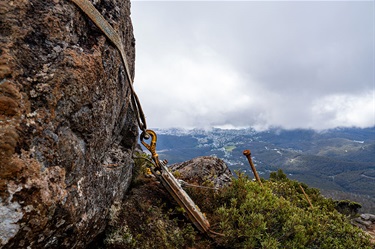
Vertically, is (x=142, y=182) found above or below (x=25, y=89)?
below

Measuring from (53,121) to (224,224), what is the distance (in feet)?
17.6

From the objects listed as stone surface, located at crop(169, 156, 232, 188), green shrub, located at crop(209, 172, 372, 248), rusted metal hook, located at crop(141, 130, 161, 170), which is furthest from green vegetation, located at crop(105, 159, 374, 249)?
stone surface, located at crop(169, 156, 232, 188)

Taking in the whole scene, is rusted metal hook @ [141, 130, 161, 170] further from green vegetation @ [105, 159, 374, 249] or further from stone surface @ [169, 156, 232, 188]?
stone surface @ [169, 156, 232, 188]

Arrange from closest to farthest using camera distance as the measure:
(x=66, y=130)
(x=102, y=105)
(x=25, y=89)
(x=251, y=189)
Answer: (x=25, y=89) < (x=66, y=130) < (x=102, y=105) < (x=251, y=189)

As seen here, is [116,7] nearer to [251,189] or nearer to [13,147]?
[13,147]

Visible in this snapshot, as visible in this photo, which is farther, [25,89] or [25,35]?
[25,35]

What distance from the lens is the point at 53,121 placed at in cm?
392

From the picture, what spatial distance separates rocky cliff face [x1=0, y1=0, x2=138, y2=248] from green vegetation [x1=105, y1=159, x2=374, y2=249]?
128 cm

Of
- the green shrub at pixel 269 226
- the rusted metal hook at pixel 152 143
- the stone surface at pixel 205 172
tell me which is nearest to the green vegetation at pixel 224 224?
the green shrub at pixel 269 226

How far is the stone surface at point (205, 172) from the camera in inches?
433

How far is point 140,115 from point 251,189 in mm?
5089

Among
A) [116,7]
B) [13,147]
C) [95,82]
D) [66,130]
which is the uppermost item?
[116,7]

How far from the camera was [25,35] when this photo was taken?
388 cm

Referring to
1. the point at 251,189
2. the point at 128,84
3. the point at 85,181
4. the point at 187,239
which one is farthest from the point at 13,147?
the point at 251,189
